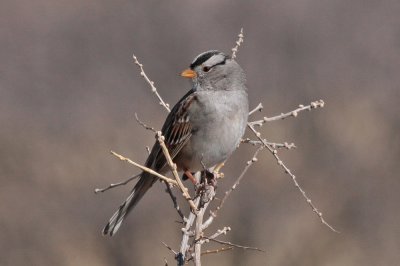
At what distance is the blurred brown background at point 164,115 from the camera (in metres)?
12.6

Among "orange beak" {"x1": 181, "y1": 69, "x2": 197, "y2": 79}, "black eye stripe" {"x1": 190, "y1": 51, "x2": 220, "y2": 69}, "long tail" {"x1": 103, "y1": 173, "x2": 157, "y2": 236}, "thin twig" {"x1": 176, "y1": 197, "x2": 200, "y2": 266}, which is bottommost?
"thin twig" {"x1": 176, "y1": 197, "x2": 200, "y2": 266}

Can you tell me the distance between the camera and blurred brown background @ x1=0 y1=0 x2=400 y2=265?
12.6 metres

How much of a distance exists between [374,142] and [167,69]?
12.3 ft

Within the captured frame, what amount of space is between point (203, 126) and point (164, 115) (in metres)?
8.89

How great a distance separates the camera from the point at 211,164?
22.7ft

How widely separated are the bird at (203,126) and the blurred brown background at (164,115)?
4660mm

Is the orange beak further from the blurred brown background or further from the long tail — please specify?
the blurred brown background

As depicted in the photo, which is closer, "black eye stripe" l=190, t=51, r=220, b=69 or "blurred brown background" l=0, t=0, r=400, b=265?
"black eye stripe" l=190, t=51, r=220, b=69

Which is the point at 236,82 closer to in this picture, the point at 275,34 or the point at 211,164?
the point at 211,164

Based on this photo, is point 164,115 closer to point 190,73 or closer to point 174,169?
point 190,73

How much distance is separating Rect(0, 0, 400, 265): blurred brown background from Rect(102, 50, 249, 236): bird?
4660 millimetres

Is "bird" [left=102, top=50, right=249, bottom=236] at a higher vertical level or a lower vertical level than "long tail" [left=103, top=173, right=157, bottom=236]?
higher

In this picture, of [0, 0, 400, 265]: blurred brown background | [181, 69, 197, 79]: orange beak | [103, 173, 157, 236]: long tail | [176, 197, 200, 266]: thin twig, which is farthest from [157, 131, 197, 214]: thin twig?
[0, 0, 400, 265]: blurred brown background

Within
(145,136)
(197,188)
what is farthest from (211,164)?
(145,136)
